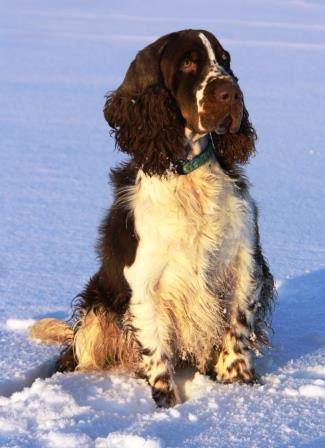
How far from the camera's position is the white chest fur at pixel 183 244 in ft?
11.8

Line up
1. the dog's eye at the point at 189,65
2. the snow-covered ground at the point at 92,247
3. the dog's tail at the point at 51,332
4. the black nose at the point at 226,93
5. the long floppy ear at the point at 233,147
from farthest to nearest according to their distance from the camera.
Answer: the dog's tail at the point at 51,332, the long floppy ear at the point at 233,147, the dog's eye at the point at 189,65, the black nose at the point at 226,93, the snow-covered ground at the point at 92,247

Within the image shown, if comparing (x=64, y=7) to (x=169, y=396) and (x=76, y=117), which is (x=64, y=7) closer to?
(x=76, y=117)

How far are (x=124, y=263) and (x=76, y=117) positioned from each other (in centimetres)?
745

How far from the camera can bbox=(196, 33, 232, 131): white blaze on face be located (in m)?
3.53

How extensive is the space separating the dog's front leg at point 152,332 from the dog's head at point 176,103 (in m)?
0.48

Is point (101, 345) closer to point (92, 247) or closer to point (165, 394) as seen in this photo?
point (165, 394)

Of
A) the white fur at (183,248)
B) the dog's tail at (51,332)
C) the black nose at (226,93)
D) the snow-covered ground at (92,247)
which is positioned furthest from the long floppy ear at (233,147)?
the dog's tail at (51,332)

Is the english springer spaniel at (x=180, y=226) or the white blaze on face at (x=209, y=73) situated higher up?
the white blaze on face at (x=209, y=73)

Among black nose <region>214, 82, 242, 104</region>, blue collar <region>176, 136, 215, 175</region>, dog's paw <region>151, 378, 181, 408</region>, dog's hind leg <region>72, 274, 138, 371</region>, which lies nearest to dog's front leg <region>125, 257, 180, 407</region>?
dog's paw <region>151, 378, 181, 408</region>

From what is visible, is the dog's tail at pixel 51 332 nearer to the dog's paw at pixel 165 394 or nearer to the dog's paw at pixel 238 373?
the dog's paw at pixel 165 394

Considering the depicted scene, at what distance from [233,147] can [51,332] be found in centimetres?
132

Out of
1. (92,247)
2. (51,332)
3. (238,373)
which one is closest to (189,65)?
(238,373)

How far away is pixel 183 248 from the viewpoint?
3.62 m

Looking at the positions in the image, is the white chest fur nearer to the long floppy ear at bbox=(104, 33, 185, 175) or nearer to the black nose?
the long floppy ear at bbox=(104, 33, 185, 175)
